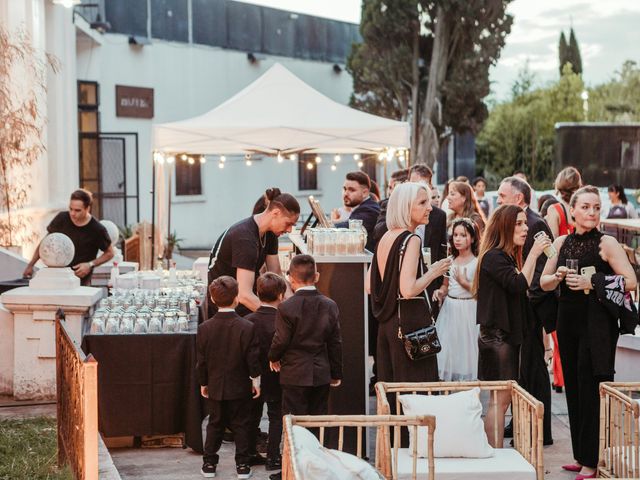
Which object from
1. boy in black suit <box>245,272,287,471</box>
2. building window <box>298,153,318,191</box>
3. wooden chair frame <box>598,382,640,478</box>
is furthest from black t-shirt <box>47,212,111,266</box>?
building window <box>298,153,318,191</box>

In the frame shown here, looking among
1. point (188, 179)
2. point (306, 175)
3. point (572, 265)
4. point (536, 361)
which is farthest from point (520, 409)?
point (306, 175)

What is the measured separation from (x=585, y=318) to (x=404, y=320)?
1.09 meters

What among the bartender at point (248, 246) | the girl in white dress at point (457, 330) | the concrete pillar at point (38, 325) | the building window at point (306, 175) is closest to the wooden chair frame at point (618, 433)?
the bartender at point (248, 246)

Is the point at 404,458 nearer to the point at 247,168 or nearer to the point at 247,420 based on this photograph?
the point at 247,420

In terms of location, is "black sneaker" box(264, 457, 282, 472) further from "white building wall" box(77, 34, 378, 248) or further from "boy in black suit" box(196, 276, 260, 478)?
"white building wall" box(77, 34, 378, 248)

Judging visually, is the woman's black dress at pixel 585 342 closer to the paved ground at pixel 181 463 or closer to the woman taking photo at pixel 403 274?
the paved ground at pixel 181 463

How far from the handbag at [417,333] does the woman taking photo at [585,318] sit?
29.9 inches

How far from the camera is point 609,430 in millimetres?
5934

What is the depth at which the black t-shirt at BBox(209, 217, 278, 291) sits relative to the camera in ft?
22.9

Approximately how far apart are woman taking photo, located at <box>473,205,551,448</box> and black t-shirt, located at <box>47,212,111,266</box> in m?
4.40

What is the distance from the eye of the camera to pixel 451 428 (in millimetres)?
5445

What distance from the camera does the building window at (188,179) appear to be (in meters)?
24.7

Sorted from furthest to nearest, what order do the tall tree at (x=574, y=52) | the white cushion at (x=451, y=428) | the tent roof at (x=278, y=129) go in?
the tall tree at (x=574, y=52) < the tent roof at (x=278, y=129) < the white cushion at (x=451, y=428)

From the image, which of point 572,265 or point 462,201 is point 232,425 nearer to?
point 572,265
